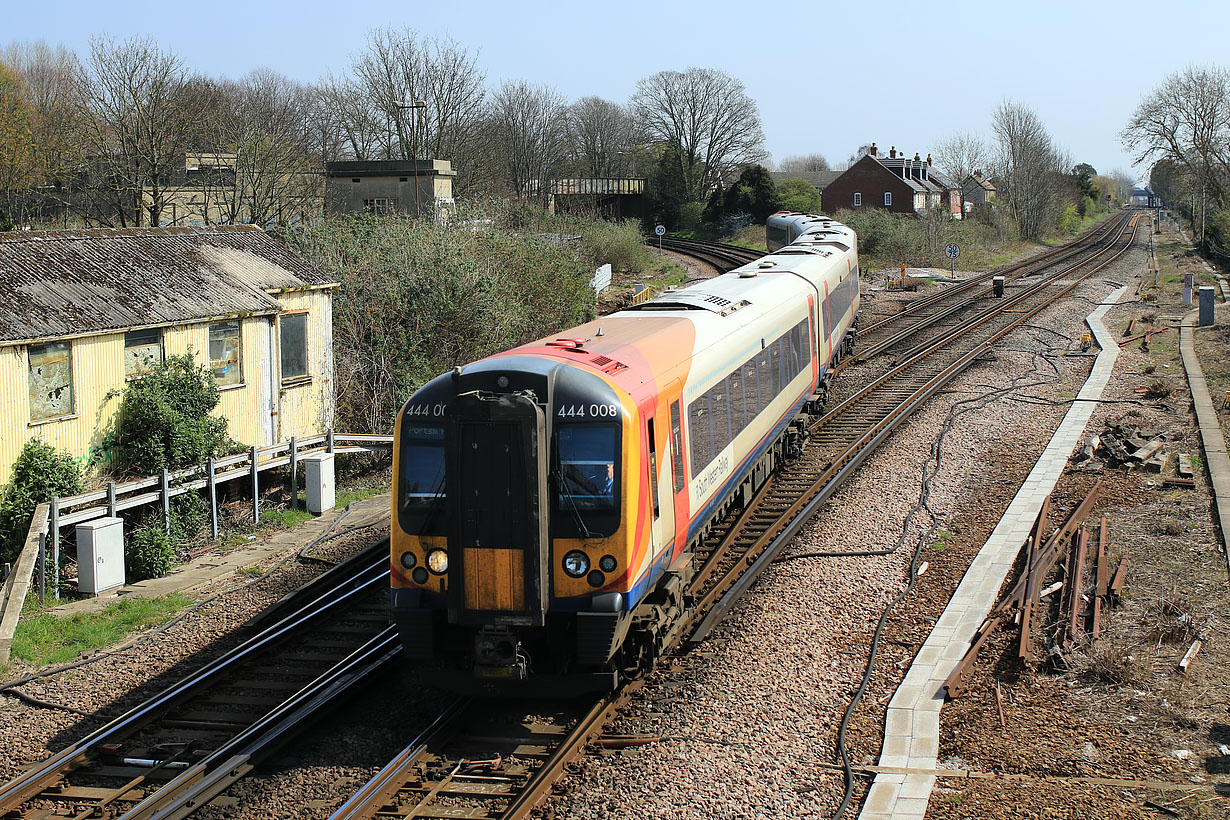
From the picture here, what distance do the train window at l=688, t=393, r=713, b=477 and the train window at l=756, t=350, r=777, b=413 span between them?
2.63 metres

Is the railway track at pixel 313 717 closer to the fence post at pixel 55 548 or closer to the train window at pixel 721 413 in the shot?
the train window at pixel 721 413

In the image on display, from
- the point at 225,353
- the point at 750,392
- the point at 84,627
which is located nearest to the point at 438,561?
the point at 84,627

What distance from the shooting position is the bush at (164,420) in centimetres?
1441

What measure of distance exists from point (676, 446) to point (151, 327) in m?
8.65

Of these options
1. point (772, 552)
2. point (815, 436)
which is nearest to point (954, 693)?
point (772, 552)

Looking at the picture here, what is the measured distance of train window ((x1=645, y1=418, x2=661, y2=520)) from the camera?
8.84 meters

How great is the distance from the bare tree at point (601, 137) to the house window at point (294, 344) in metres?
72.0

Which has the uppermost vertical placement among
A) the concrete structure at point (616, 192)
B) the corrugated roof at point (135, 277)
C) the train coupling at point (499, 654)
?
the concrete structure at point (616, 192)

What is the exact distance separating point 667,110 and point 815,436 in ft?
211

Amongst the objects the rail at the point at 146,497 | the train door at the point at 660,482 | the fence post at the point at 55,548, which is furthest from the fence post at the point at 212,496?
the train door at the point at 660,482

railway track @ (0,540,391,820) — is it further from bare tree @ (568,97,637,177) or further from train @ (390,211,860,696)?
bare tree @ (568,97,637,177)

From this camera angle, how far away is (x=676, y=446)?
9.73 metres

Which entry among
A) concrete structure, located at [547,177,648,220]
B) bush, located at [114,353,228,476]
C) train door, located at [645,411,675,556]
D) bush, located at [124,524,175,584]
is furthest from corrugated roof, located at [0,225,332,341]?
concrete structure, located at [547,177,648,220]

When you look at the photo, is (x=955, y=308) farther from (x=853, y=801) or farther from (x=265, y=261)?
(x=853, y=801)
